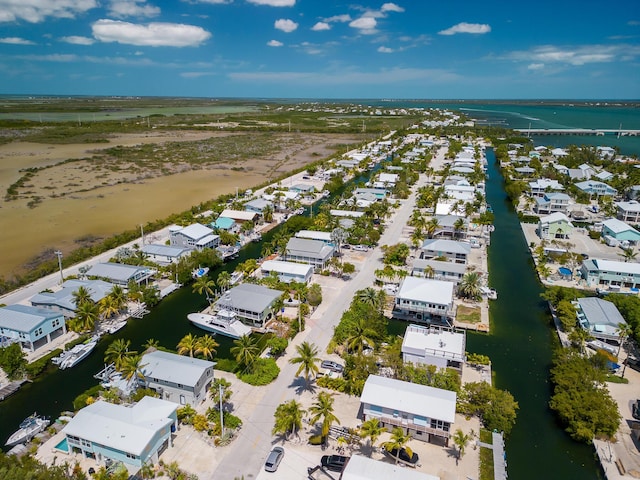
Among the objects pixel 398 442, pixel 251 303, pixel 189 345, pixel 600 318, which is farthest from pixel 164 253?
pixel 600 318

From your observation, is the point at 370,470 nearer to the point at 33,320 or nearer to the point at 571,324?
the point at 571,324

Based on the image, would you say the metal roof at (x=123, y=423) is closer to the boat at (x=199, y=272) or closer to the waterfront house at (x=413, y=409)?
the waterfront house at (x=413, y=409)

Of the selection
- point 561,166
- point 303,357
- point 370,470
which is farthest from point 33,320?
point 561,166

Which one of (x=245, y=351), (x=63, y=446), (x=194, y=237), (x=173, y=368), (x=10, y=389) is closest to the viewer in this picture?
(x=63, y=446)

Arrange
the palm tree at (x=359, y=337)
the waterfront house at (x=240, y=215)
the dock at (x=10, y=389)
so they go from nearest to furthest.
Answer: the dock at (x=10, y=389) < the palm tree at (x=359, y=337) < the waterfront house at (x=240, y=215)

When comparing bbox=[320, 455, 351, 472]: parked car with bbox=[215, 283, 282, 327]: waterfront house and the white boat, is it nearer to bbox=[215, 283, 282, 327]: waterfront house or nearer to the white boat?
the white boat

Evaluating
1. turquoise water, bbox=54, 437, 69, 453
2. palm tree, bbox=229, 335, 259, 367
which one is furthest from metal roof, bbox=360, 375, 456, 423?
turquoise water, bbox=54, 437, 69, 453

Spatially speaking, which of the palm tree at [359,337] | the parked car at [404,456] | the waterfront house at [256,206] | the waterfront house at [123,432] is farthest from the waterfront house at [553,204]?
the waterfront house at [123,432]

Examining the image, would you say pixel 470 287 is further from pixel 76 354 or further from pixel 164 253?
pixel 76 354
